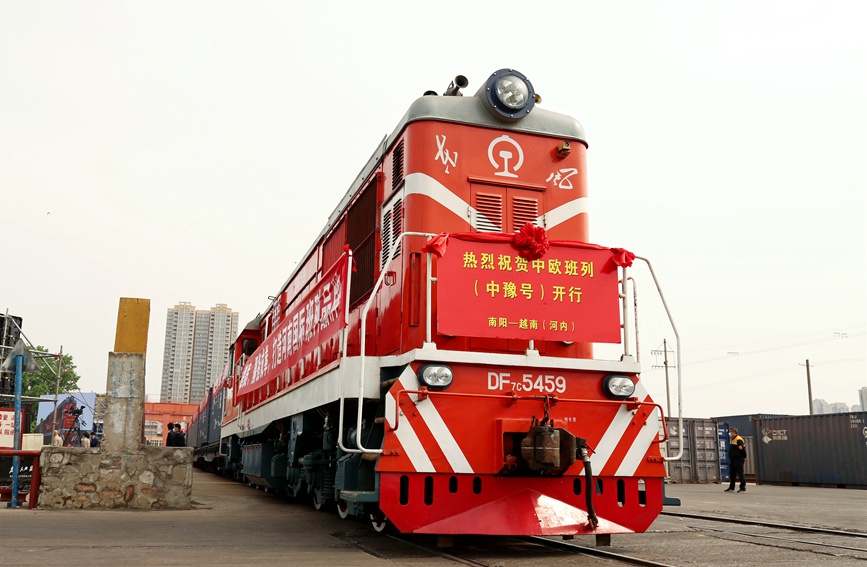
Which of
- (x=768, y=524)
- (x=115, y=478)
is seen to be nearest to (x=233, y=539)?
(x=115, y=478)

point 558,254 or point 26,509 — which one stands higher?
point 558,254

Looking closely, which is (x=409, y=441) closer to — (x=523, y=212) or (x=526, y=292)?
(x=526, y=292)

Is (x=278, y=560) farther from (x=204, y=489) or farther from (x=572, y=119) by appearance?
(x=204, y=489)

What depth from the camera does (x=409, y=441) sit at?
17.1ft

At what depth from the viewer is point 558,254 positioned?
5.94 m

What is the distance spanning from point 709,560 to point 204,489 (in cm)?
1042

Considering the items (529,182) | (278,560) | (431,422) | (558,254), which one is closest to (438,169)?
(529,182)

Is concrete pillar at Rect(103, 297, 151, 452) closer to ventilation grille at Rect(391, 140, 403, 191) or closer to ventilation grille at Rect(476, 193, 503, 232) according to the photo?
ventilation grille at Rect(391, 140, 403, 191)

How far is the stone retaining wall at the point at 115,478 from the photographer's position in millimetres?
8727

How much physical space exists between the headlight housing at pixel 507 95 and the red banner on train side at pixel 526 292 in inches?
51.2

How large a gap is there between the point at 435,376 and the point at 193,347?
98.4 metres

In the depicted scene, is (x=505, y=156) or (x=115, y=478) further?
(x=115, y=478)

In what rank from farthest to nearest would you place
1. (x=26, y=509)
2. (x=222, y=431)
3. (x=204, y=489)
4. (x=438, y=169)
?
(x=222, y=431) → (x=204, y=489) → (x=26, y=509) → (x=438, y=169)

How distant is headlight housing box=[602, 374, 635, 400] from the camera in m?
5.75
